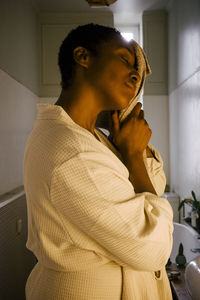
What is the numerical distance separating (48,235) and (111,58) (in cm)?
40

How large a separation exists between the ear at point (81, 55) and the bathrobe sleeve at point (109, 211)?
8.8 inches

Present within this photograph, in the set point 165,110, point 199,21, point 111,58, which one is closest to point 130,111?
point 111,58

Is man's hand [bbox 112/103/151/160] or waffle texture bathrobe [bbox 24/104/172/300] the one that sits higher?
man's hand [bbox 112/103/151/160]

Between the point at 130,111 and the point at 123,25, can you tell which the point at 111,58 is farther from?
the point at 123,25

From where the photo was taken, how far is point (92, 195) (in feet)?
1.79

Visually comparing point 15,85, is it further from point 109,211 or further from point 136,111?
point 109,211

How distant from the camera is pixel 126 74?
0.68m

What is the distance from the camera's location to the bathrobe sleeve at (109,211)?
1.80 ft

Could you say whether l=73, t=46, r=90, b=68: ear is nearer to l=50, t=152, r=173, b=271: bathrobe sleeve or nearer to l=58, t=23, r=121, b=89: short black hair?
l=58, t=23, r=121, b=89: short black hair

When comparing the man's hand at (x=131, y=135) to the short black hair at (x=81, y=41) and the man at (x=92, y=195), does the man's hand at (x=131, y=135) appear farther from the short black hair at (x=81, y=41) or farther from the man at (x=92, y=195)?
the short black hair at (x=81, y=41)

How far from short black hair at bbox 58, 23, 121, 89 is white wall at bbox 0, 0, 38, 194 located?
5.55ft

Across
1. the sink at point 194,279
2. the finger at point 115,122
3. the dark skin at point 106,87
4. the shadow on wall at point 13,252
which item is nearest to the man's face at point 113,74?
the dark skin at point 106,87

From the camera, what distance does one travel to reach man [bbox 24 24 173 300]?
55cm

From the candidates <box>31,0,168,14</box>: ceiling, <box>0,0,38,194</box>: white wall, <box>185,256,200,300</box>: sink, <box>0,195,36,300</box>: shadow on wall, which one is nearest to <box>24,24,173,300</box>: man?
<box>185,256,200,300</box>: sink
